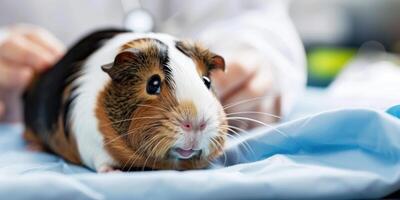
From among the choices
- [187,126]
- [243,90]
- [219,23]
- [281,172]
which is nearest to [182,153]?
[187,126]

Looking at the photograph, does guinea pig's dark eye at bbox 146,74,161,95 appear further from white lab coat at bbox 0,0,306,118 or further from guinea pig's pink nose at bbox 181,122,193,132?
white lab coat at bbox 0,0,306,118

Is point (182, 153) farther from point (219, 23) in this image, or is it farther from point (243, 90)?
point (219, 23)

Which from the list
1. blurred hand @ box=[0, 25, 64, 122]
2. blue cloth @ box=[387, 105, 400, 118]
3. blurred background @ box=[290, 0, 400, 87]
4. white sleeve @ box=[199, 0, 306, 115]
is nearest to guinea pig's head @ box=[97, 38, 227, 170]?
blue cloth @ box=[387, 105, 400, 118]

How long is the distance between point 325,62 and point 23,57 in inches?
84.8

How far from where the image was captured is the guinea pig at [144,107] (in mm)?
833

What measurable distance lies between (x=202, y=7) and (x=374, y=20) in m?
2.04

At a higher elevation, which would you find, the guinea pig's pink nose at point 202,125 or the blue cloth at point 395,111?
the blue cloth at point 395,111

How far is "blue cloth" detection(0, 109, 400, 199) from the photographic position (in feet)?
2.25

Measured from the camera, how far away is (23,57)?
5.11 feet

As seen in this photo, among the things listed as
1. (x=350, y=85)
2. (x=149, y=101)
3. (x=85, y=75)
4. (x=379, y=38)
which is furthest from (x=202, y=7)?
(x=379, y=38)

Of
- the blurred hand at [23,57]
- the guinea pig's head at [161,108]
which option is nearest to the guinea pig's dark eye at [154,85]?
the guinea pig's head at [161,108]

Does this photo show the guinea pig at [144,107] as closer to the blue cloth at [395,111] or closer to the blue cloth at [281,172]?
the blue cloth at [281,172]

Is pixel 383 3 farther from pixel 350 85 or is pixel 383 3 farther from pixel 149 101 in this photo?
pixel 149 101

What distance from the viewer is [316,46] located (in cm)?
363
